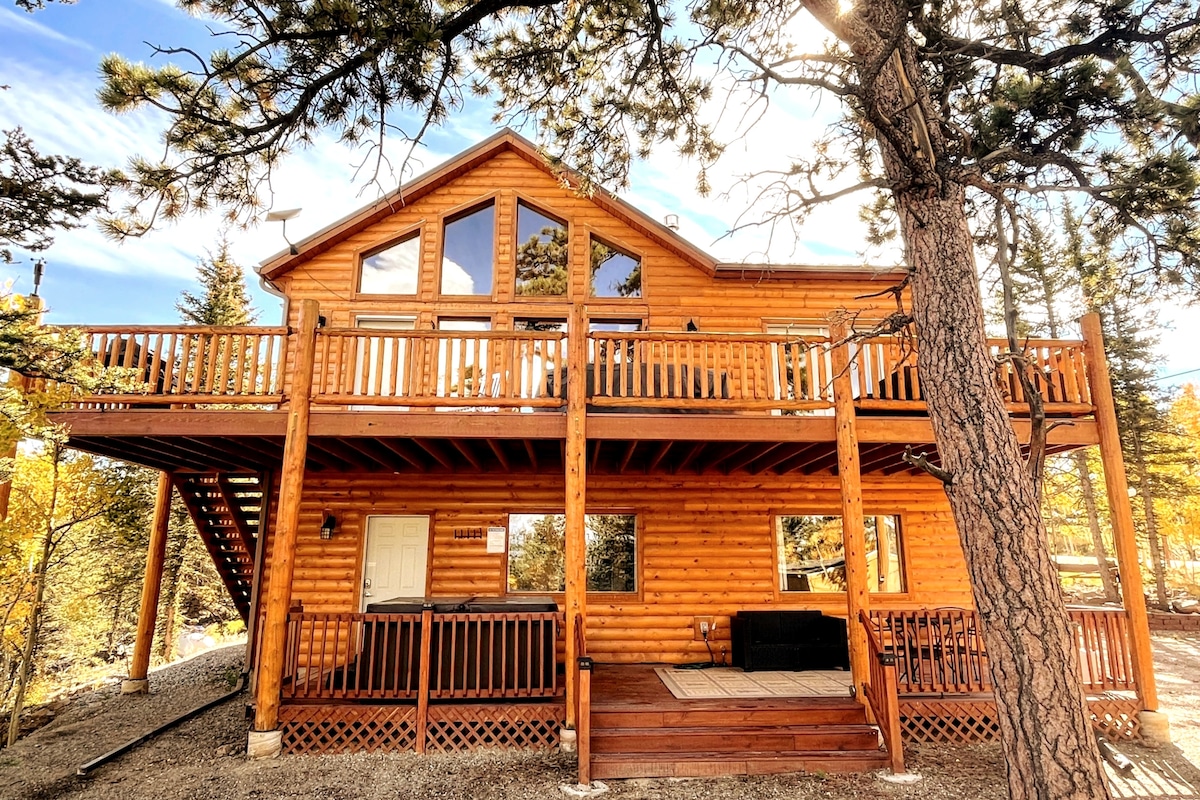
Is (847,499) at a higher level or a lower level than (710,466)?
lower

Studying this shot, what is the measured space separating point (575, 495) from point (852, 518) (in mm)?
2979

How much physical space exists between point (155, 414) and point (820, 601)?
9.08 metres

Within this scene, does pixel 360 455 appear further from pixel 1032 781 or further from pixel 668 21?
pixel 1032 781

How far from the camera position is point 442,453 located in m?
8.29

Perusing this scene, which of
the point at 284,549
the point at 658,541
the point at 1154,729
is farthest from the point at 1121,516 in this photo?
the point at 284,549

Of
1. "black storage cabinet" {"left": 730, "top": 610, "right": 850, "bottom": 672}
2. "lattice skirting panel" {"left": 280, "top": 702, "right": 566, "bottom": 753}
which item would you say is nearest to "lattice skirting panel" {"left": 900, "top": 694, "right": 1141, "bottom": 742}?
"black storage cabinet" {"left": 730, "top": 610, "right": 850, "bottom": 672}

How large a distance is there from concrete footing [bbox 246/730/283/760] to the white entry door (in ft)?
10.0

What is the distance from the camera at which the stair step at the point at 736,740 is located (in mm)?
5758

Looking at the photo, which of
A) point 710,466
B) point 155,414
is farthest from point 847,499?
point 155,414

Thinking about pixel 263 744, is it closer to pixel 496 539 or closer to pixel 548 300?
pixel 496 539

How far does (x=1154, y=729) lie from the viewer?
6309 millimetres

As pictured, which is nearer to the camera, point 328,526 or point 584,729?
point 584,729

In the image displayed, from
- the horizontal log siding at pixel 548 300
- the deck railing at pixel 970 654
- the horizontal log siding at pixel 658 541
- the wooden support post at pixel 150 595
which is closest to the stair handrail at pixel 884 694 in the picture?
the deck railing at pixel 970 654

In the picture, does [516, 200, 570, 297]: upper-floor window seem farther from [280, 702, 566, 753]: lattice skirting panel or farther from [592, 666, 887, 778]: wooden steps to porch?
[592, 666, 887, 778]: wooden steps to porch
